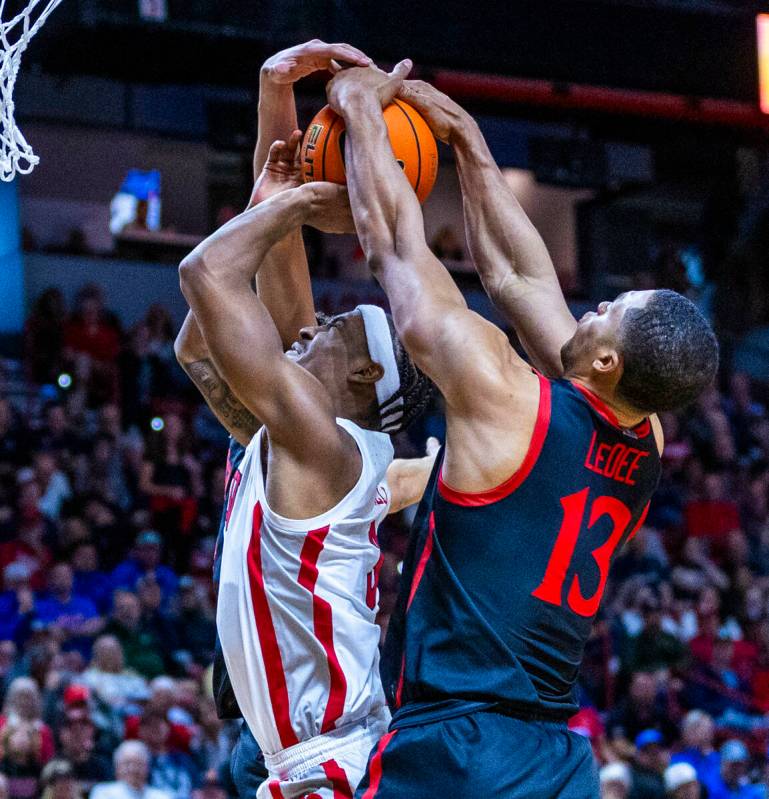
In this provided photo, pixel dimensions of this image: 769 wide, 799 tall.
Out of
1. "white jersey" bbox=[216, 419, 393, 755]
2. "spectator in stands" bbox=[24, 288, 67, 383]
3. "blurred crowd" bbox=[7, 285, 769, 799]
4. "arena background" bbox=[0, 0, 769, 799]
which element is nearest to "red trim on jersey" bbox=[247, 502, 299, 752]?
"white jersey" bbox=[216, 419, 393, 755]

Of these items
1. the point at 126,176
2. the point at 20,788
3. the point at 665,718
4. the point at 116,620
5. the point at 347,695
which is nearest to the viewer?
the point at 347,695

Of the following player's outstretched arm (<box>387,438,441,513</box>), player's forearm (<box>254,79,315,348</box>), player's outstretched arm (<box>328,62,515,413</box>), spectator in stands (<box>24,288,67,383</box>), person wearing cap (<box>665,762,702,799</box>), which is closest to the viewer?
player's outstretched arm (<box>328,62,515,413</box>)

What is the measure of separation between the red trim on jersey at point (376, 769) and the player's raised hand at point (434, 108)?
1664 millimetres

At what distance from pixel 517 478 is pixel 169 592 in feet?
22.1

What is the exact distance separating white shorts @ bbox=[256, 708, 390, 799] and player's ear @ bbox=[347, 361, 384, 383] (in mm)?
869

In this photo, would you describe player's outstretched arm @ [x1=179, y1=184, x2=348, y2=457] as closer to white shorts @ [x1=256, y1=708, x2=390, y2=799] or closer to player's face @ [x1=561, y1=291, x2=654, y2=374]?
player's face @ [x1=561, y1=291, x2=654, y2=374]


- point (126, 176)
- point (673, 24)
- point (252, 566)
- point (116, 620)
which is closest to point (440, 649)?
point (252, 566)

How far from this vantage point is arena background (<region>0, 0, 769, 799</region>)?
8.61 meters

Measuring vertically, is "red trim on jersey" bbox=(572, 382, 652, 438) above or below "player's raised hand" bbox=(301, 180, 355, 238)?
below

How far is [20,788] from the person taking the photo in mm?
7234

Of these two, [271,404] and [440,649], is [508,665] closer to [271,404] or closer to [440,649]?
[440,649]

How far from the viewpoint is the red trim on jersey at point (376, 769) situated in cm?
309

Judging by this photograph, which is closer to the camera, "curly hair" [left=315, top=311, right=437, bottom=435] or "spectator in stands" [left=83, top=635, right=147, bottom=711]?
"curly hair" [left=315, top=311, right=437, bottom=435]

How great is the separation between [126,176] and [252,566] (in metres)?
12.4
